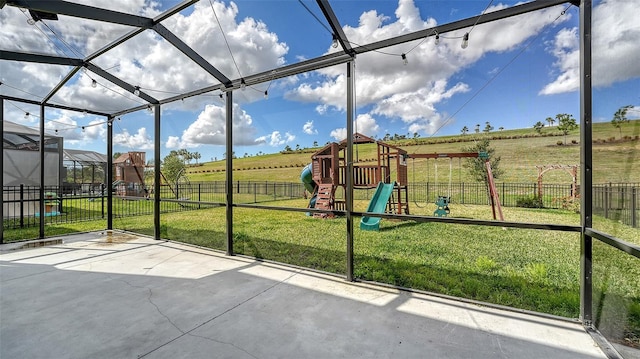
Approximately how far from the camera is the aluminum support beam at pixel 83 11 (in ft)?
8.46

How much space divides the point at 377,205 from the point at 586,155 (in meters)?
4.79

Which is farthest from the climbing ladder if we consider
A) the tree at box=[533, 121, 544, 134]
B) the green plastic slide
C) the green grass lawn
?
the tree at box=[533, 121, 544, 134]

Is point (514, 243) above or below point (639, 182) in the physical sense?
below

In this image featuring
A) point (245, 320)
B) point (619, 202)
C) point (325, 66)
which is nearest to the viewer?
point (619, 202)

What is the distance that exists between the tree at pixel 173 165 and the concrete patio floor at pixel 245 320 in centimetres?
589

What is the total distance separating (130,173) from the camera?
10.4m

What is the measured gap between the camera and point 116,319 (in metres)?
2.23

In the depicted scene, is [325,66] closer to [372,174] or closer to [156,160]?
[156,160]

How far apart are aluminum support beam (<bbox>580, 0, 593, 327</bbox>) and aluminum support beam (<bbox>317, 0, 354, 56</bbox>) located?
6.37 feet

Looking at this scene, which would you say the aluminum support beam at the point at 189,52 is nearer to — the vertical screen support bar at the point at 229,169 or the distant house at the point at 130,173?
the vertical screen support bar at the point at 229,169

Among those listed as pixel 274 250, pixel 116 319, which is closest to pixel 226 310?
pixel 116 319

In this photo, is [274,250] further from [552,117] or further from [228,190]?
[552,117]

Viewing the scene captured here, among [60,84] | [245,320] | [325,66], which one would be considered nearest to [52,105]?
[60,84]

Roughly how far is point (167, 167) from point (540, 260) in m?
9.98
